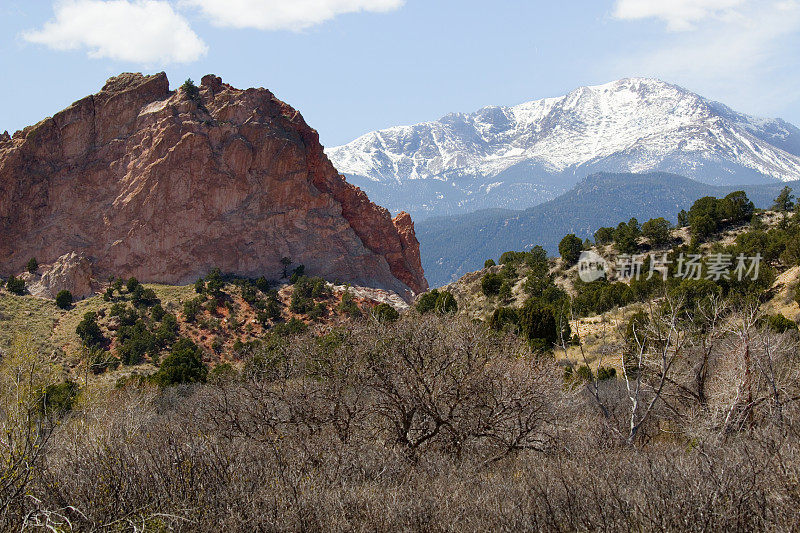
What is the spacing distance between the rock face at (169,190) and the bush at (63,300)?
22.2 feet

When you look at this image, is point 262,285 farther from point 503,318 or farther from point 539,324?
point 539,324

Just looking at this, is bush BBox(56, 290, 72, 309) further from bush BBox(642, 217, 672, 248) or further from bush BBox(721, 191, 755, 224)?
bush BBox(721, 191, 755, 224)

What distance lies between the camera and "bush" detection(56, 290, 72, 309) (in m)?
51.6

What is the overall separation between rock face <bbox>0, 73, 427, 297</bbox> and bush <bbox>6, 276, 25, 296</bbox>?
18.2 ft

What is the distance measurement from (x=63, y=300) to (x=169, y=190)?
1527cm

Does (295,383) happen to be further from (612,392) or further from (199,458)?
(612,392)

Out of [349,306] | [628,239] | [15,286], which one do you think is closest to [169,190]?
[15,286]

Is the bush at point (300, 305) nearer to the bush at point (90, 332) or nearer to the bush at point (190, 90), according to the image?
the bush at point (90, 332)

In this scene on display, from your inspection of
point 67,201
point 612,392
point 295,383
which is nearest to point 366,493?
point 295,383

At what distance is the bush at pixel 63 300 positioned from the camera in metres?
51.6

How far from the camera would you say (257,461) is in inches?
459

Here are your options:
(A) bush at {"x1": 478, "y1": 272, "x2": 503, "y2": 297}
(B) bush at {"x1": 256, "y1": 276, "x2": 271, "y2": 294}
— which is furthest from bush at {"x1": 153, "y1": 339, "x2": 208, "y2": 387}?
(A) bush at {"x1": 478, "y1": 272, "x2": 503, "y2": 297}

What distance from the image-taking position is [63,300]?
51656 mm

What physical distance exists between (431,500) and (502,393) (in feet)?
16.4
